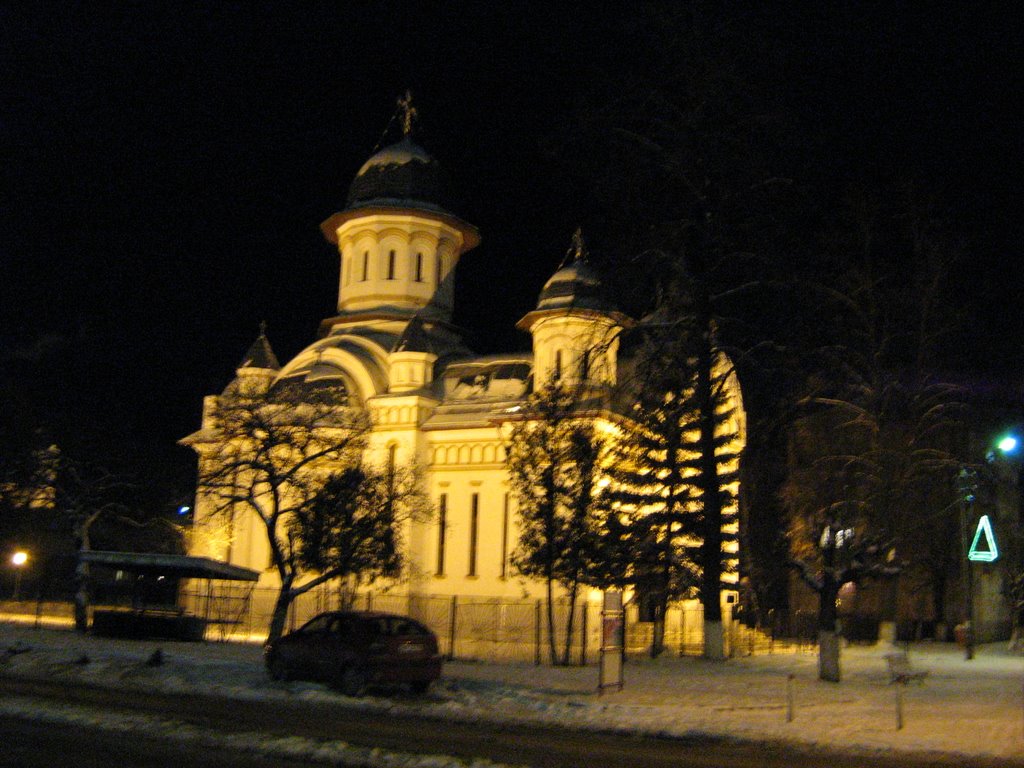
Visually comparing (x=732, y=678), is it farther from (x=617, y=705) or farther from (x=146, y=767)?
(x=146, y=767)

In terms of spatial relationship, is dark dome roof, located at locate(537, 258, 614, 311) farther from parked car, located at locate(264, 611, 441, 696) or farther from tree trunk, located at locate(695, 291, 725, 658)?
parked car, located at locate(264, 611, 441, 696)

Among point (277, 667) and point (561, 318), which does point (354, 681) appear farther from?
point (561, 318)

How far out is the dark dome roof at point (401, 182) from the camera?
47.0 meters

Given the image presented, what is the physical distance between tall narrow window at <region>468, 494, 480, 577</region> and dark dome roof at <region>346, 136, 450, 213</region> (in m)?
14.0

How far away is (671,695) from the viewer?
705 inches

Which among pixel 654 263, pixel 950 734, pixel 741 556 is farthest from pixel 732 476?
pixel 950 734

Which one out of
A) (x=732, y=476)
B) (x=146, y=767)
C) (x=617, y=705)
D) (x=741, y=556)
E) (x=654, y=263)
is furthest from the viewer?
(x=741, y=556)

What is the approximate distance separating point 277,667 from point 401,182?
31242mm

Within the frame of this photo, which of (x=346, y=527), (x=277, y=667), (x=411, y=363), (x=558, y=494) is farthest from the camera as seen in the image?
(x=411, y=363)

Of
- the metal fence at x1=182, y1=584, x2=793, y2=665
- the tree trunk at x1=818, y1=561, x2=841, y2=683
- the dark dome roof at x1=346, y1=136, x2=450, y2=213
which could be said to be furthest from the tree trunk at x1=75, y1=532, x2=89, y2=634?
the tree trunk at x1=818, y1=561, x2=841, y2=683

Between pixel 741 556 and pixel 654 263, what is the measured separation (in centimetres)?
1318

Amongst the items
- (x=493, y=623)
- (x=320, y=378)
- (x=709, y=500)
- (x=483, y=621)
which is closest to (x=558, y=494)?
(x=709, y=500)

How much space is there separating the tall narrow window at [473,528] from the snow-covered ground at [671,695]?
43.6ft

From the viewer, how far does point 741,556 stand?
1309 inches
